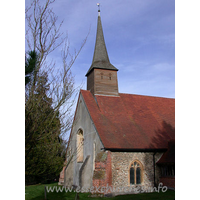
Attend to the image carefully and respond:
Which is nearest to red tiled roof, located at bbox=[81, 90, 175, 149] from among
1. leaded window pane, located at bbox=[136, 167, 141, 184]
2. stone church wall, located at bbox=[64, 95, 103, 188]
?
stone church wall, located at bbox=[64, 95, 103, 188]

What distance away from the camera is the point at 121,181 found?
47.9 feet

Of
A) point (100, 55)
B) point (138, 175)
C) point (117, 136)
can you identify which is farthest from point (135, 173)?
point (100, 55)

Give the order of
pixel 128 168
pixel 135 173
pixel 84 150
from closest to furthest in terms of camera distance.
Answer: pixel 128 168
pixel 135 173
pixel 84 150

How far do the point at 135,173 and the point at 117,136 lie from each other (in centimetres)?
281

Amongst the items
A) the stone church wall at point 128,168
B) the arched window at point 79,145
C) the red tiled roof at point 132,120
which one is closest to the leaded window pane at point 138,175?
the stone church wall at point 128,168

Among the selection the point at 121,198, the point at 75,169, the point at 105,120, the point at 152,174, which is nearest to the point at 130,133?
the point at 105,120

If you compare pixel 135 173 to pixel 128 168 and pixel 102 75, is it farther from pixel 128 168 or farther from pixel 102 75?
pixel 102 75

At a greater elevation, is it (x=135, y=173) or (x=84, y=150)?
(x=84, y=150)

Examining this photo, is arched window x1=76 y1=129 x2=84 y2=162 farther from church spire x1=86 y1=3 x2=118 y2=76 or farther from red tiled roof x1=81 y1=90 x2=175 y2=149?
church spire x1=86 y1=3 x2=118 y2=76

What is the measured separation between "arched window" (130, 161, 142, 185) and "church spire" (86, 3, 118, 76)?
30.2 ft

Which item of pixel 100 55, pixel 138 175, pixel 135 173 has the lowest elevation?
pixel 138 175

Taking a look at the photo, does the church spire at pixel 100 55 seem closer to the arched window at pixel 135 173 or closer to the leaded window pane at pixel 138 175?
the arched window at pixel 135 173

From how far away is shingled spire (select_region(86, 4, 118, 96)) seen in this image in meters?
19.9

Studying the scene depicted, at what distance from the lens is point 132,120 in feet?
59.3
